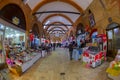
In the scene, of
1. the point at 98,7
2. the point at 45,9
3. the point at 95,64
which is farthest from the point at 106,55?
the point at 45,9

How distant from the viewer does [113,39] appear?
988 centimetres

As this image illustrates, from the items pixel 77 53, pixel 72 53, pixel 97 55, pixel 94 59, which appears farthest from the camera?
pixel 72 53

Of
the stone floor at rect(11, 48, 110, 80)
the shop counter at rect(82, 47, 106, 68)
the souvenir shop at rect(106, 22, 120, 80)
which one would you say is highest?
the souvenir shop at rect(106, 22, 120, 80)

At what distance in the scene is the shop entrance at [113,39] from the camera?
9.19 metres

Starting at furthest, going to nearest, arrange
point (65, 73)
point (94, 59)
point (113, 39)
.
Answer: point (113, 39) < point (94, 59) < point (65, 73)

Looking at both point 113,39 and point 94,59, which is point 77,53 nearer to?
point 113,39

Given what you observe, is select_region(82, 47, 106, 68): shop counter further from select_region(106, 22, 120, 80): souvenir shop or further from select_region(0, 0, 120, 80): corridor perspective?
select_region(106, 22, 120, 80): souvenir shop

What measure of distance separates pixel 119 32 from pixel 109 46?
1766 mm

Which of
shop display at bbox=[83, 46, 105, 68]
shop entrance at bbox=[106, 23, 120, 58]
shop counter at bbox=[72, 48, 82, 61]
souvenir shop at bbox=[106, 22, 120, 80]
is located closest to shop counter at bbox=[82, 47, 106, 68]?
shop display at bbox=[83, 46, 105, 68]

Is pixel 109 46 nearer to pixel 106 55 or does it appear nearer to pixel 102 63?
pixel 106 55

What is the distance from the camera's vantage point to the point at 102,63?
9008mm

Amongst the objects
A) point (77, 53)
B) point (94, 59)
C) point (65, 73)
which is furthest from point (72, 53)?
point (65, 73)

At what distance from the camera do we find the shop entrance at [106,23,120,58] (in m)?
9.19

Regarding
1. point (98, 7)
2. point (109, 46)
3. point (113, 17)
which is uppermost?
point (98, 7)
